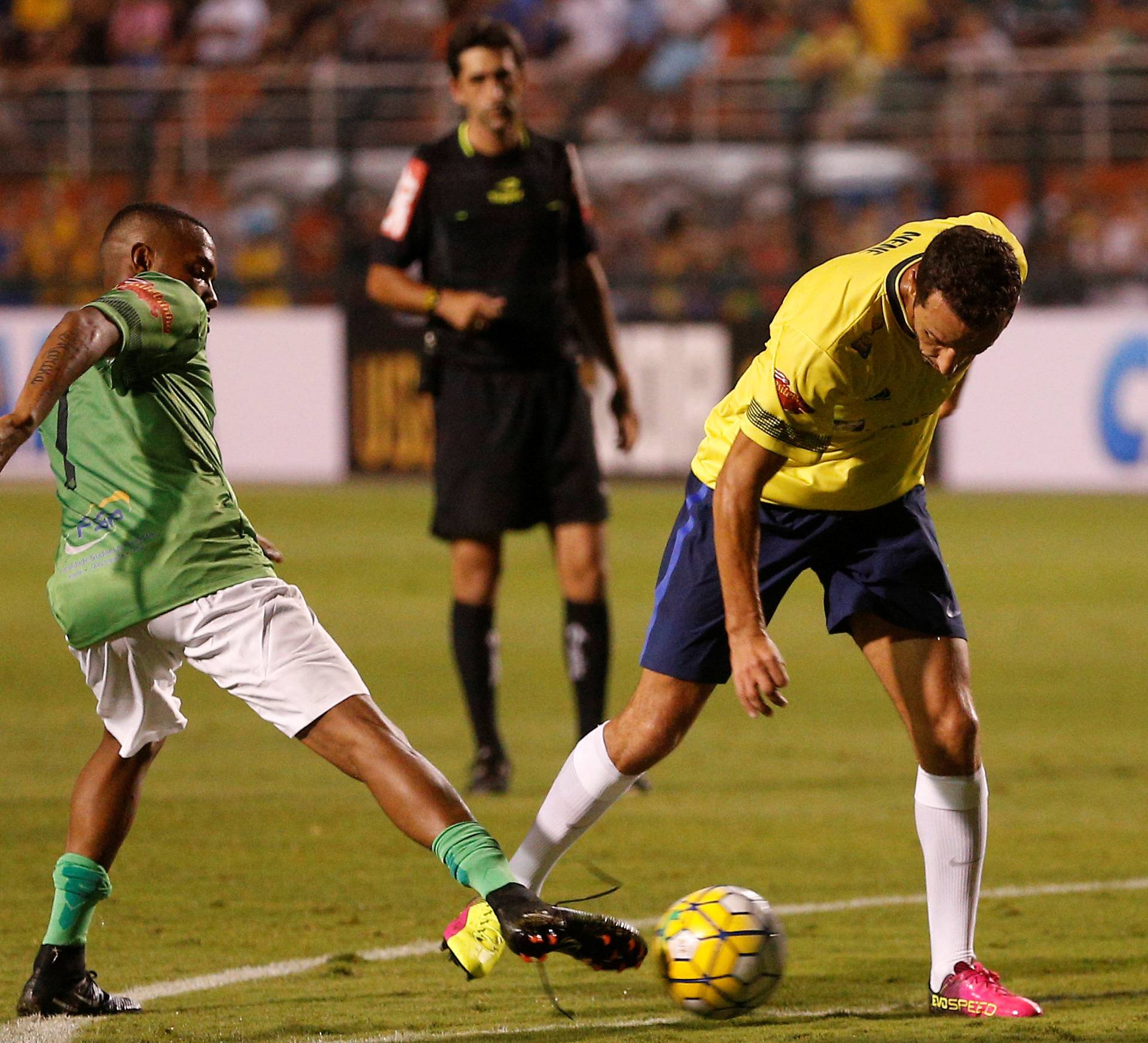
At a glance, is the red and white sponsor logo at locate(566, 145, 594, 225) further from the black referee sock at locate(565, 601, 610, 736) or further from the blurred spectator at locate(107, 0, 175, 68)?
the blurred spectator at locate(107, 0, 175, 68)

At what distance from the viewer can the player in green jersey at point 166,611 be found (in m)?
3.79

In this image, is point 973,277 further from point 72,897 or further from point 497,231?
point 497,231

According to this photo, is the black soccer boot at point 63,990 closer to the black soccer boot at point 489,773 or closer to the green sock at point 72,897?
the green sock at point 72,897

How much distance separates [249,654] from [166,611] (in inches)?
7.6

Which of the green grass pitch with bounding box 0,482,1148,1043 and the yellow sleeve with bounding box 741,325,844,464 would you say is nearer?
the yellow sleeve with bounding box 741,325,844,464

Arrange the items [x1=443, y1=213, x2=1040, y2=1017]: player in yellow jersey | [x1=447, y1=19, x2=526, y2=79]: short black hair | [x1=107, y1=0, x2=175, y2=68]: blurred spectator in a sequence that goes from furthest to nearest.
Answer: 1. [x1=107, y1=0, x2=175, y2=68]: blurred spectator
2. [x1=447, y1=19, x2=526, y2=79]: short black hair
3. [x1=443, y1=213, x2=1040, y2=1017]: player in yellow jersey

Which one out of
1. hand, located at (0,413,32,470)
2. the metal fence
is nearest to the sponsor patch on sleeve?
hand, located at (0,413,32,470)

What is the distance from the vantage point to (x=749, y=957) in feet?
13.4

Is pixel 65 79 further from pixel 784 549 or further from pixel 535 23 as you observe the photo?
pixel 784 549

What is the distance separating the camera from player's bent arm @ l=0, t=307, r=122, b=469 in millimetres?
3445

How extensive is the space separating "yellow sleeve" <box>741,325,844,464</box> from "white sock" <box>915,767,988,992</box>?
854mm

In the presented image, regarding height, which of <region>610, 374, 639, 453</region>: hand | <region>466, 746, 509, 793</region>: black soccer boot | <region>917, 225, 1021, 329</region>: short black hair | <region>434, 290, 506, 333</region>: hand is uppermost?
<region>917, 225, 1021, 329</region>: short black hair

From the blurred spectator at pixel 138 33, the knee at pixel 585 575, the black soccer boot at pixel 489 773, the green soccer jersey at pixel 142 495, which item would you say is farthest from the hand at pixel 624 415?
the blurred spectator at pixel 138 33

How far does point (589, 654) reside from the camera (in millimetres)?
6797
